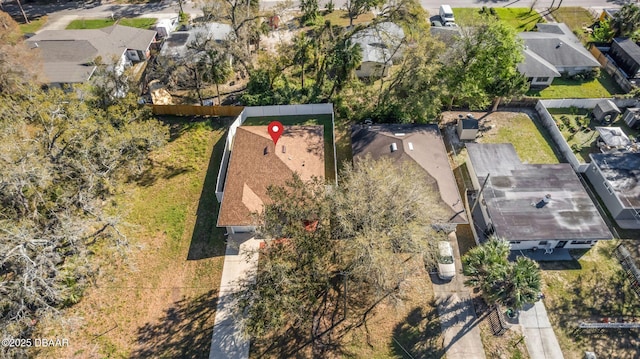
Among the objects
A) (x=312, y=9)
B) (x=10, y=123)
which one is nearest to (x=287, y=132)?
(x=10, y=123)

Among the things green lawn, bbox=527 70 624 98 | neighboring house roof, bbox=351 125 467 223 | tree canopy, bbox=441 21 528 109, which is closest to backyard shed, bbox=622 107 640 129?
green lawn, bbox=527 70 624 98

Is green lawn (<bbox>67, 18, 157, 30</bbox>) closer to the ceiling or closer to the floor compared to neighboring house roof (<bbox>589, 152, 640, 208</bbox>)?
closer to the ceiling

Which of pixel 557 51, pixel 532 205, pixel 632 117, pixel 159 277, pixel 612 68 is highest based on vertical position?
pixel 557 51

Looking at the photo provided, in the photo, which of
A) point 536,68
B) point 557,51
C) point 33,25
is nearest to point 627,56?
point 557,51

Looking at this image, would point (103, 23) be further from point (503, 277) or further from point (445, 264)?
point (503, 277)

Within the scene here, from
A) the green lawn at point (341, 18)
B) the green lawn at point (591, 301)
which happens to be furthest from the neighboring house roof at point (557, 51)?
the green lawn at point (591, 301)

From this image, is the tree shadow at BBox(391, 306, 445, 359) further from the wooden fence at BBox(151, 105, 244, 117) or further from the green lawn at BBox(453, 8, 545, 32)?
the green lawn at BBox(453, 8, 545, 32)

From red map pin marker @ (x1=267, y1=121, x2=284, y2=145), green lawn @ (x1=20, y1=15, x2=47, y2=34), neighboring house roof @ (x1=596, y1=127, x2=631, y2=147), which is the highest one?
green lawn @ (x1=20, y1=15, x2=47, y2=34)

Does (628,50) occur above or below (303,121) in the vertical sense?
above
